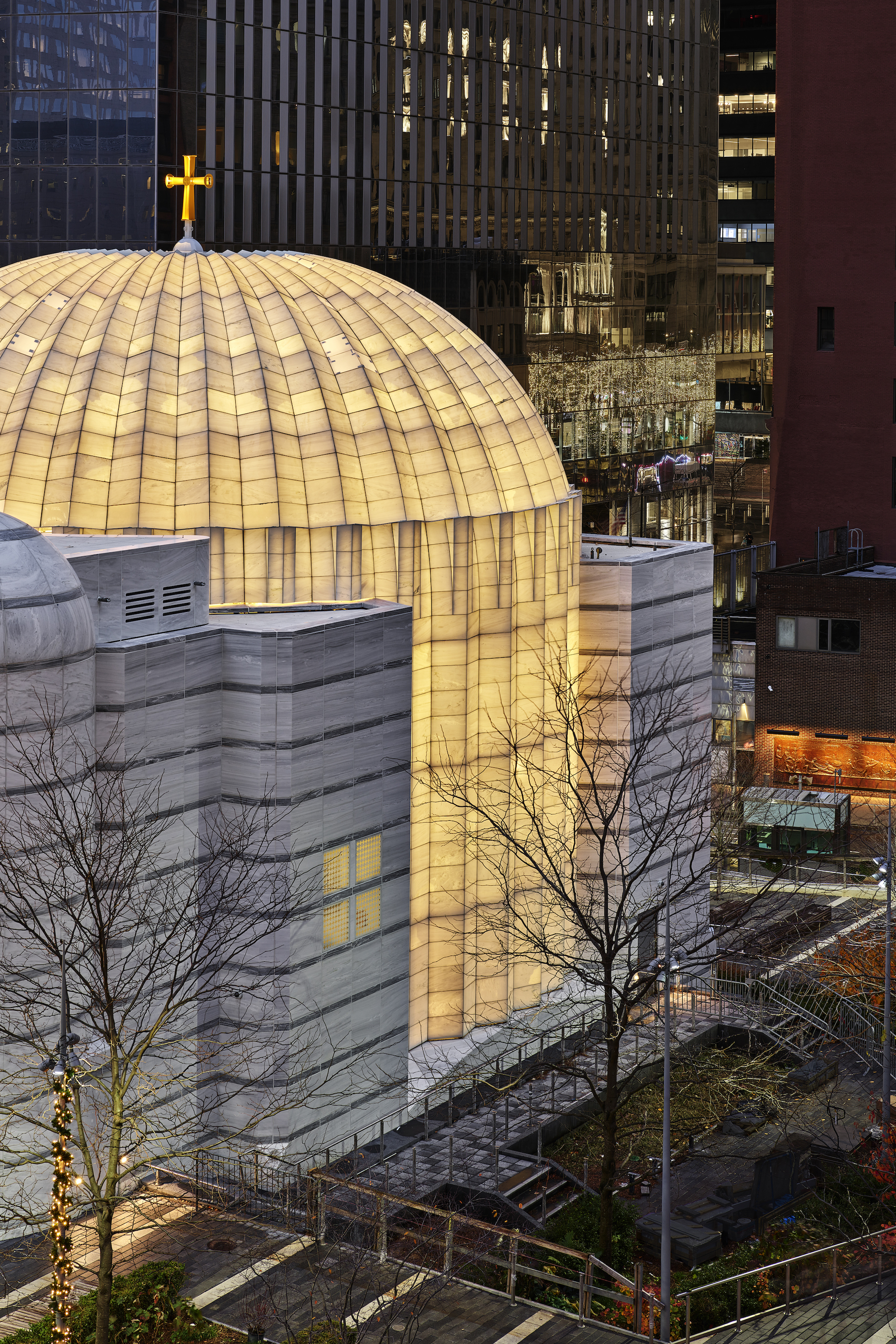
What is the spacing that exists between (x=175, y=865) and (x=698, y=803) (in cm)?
2043

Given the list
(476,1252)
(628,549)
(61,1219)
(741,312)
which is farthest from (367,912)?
(741,312)

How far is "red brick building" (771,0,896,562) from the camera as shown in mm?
98938

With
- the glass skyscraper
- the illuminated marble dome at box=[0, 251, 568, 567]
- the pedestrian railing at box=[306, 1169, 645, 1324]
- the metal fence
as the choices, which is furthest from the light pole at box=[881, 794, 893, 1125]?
the glass skyscraper

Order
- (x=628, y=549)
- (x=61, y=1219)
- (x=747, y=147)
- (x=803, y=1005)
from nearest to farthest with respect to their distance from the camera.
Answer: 1. (x=61, y=1219)
2. (x=803, y=1005)
3. (x=628, y=549)
4. (x=747, y=147)

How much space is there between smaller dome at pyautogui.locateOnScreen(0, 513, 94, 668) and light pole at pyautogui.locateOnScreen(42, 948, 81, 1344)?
29.3 feet

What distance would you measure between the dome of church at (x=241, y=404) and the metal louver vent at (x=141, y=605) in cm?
590

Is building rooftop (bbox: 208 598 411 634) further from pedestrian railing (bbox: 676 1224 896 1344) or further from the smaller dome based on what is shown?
pedestrian railing (bbox: 676 1224 896 1344)

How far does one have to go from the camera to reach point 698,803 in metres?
64.9

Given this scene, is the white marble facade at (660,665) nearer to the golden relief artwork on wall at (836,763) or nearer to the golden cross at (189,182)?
the golden cross at (189,182)

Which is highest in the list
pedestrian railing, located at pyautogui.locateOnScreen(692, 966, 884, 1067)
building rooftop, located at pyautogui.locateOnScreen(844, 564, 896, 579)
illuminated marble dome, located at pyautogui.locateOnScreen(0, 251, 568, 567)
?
illuminated marble dome, located at pyautogui.locateOnScreen(0, 251, 568, 567)

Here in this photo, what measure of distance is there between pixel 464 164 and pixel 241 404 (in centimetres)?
5495

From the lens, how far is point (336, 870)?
53031 mm

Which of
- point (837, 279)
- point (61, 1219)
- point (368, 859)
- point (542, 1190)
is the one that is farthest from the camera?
point (837, 279)

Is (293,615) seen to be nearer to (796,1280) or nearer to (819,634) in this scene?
(796,1280)
